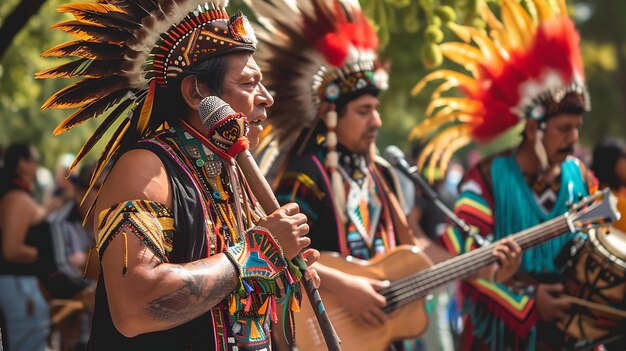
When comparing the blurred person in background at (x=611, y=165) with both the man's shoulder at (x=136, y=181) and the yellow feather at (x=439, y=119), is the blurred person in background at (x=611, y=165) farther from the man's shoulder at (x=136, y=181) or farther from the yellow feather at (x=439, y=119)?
the man's shoulder at (x=136, y=181)

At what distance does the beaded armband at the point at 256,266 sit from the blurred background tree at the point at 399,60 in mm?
2723

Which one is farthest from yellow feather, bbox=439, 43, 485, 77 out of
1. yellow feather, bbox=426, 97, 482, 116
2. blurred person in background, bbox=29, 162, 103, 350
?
blurred person in background, bbox=29, 162, 103, 350

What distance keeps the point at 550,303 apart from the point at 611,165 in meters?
1.82

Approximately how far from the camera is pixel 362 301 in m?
4.62

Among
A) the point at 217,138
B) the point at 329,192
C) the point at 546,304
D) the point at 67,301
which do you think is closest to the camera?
the point at 217,138

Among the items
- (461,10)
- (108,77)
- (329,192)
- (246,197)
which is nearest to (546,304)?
(329,192)

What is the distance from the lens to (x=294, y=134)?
4.97 metres

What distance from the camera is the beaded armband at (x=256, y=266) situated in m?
2.59

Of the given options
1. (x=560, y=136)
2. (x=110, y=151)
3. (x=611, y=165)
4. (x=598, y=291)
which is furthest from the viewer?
(x=611, y=165)

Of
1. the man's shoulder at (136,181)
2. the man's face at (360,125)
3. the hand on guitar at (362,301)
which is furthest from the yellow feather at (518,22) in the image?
the man's shoulder at (136,181)

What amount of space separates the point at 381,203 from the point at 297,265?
2.19 meters

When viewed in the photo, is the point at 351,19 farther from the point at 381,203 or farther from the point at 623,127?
the point at 623,127

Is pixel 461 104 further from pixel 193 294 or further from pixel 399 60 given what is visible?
pixel 399 60

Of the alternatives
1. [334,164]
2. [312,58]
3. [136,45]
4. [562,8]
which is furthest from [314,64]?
[136,45]
